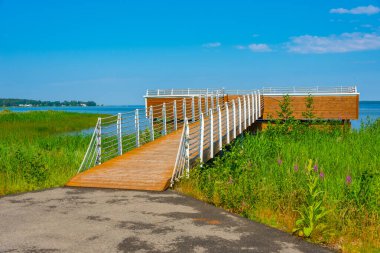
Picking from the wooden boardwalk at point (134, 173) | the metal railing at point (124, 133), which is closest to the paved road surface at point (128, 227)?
the wooden boardwalk at point (134, 173)

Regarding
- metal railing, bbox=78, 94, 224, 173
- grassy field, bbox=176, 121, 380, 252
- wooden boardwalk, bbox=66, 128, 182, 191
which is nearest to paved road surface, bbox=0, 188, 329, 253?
grassy field, bbox=176, 121, 380, 252

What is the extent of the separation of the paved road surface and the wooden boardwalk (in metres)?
0.70

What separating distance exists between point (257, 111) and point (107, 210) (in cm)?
2149

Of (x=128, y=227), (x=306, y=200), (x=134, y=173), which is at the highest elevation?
(x=306, y=200)

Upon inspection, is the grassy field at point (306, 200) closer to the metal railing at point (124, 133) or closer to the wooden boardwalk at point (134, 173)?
the wooden boardwalk at point (134, 173)

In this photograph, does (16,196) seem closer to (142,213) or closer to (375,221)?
(142,213)

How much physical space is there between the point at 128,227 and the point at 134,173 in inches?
146

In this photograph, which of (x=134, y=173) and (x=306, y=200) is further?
(x=134, y=173)

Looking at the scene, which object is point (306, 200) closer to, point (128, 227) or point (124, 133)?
point (128, 227)

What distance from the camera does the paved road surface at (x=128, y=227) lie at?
18.8 ft

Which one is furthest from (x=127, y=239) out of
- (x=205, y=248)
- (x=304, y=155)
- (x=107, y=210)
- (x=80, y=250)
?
(x=304, y=155)

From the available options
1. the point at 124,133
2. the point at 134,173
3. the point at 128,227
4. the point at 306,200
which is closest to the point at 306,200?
the point at 306,200

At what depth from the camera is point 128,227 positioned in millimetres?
6512

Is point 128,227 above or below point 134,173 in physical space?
below
